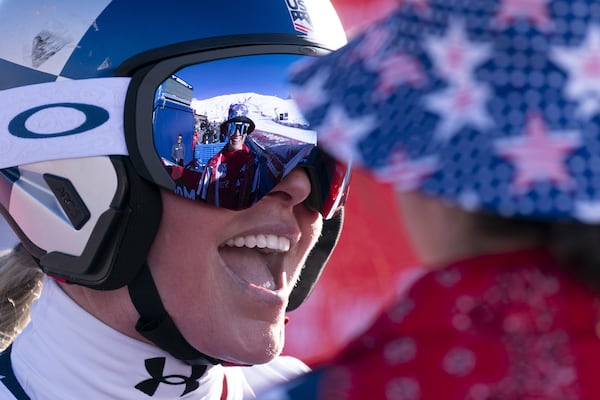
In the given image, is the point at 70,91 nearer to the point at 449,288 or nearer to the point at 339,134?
the point at 339,134

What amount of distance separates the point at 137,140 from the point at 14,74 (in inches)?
15.3

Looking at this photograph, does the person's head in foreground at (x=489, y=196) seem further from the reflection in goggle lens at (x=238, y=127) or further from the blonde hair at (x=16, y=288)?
the blonde hair at (x=16, y=288)

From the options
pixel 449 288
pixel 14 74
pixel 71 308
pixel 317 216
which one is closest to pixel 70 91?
pixel 14 74

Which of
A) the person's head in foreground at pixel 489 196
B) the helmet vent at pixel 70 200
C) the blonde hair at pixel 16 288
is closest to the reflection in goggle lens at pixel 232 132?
the helmet vent at pixel 70 200

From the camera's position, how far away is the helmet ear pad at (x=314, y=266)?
233 cm

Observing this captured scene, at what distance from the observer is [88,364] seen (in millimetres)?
2064

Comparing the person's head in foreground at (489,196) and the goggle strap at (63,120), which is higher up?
the person's head in foreground at (489,196)

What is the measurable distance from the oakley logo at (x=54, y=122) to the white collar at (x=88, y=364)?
0.40 m

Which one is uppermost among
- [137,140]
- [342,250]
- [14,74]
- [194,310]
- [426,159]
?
[426,159]

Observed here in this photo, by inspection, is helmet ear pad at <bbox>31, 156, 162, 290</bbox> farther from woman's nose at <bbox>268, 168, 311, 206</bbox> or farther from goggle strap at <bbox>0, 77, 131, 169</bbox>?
woman's nose at <bbox>268, 168, 311, 206</bbox>

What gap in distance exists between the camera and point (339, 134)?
3.48ft

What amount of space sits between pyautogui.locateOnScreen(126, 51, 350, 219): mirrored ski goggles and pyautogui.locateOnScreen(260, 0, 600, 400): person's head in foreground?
1.00m

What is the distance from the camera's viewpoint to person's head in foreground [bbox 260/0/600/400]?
3.09 ft

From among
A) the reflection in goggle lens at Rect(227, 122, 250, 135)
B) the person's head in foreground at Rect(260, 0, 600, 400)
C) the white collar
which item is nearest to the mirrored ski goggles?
the reflection in goggle lens at Rect(227, 122, 250, 135)
